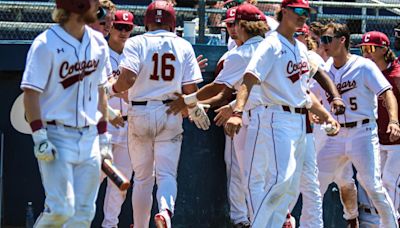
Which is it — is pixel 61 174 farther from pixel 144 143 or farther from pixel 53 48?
pixel 144 143

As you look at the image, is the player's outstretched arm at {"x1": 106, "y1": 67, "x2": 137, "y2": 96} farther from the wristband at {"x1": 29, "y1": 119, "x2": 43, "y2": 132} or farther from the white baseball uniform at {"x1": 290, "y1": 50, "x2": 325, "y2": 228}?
the wristband at {"x1": 29, "y1": 119, "x2": 43, "y2": 132}

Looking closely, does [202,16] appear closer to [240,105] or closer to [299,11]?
[299,11]

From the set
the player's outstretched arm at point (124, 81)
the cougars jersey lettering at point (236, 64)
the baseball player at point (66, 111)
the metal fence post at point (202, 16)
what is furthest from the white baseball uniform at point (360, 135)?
the baseball player at point (66, 111)

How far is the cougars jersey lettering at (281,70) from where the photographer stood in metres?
6.98

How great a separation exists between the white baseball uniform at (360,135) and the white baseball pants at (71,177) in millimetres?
3170

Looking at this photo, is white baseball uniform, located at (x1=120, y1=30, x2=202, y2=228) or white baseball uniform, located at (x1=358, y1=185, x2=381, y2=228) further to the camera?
white baseball uniform, located at (x1=358, y1=185, x2=381, y2=228)

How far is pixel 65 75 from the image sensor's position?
5906 millimetres

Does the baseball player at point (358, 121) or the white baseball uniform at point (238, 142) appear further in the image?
the baseball player at point (358, 121)

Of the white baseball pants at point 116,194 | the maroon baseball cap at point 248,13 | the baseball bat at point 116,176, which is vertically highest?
the maroon baseball cap at point 248,13

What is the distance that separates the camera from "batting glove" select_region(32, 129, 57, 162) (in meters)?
5.66

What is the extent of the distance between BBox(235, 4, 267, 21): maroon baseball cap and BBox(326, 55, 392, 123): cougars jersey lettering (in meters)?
1.20

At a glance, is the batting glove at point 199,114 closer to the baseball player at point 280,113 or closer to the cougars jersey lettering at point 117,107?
the baseball player at point 280,113

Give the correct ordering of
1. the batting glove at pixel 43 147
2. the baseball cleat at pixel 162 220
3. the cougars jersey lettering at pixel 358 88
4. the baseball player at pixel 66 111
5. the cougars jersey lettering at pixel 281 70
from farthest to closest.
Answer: the cougars jersey lettering at pixel 358 88
the baseball cleat at pixel 162 220
the cougars jersey lettering at pixel 281 70
the baseball player at pixel 66 111
the batting glove at pixel 43 147

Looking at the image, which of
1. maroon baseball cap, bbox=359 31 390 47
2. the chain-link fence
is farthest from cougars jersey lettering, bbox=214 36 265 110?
maroon baseball cap, bbox=359 31 390 47
